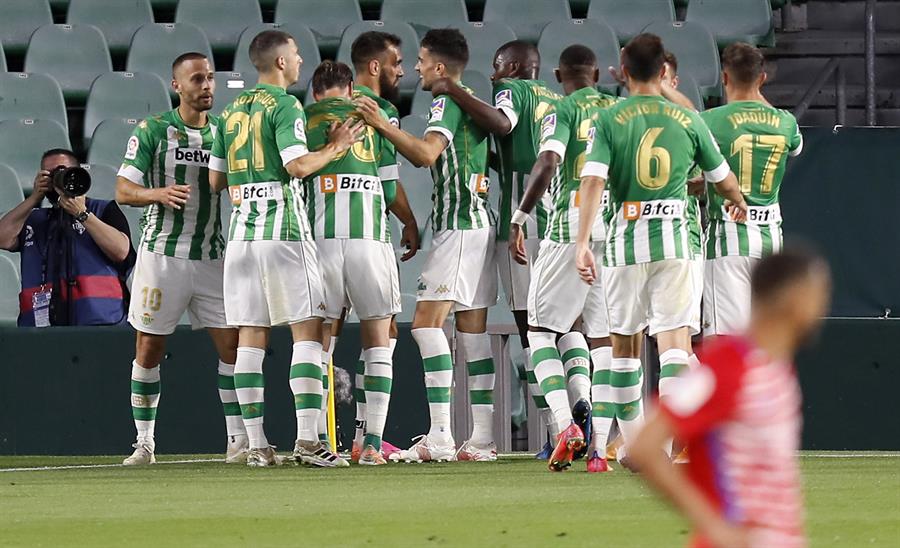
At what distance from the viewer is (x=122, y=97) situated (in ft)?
40.6

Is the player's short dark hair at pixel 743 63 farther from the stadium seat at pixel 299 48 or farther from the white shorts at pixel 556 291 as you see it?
the stadium seat at pixel 299 48

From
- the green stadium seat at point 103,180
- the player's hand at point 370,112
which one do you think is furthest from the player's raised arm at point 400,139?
the green stadium seat at point 103,180

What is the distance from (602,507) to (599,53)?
24.6 ft

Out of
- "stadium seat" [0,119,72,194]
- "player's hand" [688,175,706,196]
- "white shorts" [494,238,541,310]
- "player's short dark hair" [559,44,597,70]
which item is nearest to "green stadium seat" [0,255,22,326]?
"stadium seat" [0,119,72,194]

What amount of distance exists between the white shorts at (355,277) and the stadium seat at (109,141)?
180 inches

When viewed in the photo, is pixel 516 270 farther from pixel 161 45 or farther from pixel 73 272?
pixel 161 45

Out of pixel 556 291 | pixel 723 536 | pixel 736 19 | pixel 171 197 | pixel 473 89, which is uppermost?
pixel 736 19

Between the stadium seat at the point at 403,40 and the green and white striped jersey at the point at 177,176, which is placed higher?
the stadium seat at the point at 403,40

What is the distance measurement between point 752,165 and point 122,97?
6423 mm

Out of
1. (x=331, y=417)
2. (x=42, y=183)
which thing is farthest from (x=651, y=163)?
(x=42, y=183)

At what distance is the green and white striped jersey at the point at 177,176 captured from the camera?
818 cm

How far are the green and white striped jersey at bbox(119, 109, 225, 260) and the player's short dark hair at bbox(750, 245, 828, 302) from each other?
6162 millimetres

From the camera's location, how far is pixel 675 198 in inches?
260

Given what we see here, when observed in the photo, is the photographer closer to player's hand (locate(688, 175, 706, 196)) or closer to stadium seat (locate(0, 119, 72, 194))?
stadium seat (locate(0, 119, 72, 194))
